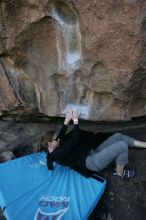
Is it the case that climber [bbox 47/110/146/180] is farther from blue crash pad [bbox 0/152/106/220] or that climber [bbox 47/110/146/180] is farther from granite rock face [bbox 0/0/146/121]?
granite rock face [bbox 0/0/146/121]

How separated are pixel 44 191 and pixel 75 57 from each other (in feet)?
4.45

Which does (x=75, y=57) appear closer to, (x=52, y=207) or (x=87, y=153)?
(x=87, y=153)

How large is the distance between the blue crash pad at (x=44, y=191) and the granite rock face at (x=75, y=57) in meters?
0.63

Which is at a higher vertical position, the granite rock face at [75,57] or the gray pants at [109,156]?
the granite rock face at [75,57]

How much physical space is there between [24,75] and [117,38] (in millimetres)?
1126

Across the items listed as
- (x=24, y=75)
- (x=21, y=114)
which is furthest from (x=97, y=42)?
(x=21, y=114)

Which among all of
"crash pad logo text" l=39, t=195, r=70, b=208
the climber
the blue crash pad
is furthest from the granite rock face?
"crash pad logo text" l=39, t=195, r=70, b=208

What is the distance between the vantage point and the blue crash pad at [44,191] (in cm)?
325

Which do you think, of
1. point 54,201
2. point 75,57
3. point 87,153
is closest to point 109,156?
point 87,153

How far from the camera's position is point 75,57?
10.6ft

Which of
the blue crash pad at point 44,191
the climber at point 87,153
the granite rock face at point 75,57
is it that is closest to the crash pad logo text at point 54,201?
the blue crash pad at point 44,191

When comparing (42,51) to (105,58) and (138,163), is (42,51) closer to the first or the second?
(105,58)

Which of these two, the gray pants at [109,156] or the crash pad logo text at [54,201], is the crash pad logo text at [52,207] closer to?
the crash pad logo text at [54,201]

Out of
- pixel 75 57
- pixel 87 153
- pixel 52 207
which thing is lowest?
pixel 52 207
